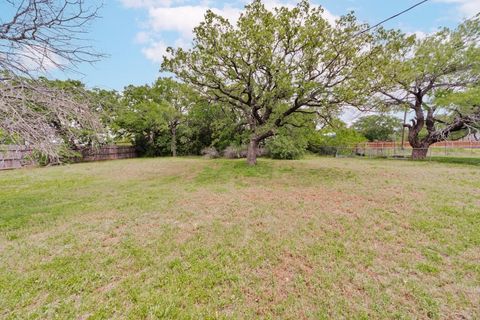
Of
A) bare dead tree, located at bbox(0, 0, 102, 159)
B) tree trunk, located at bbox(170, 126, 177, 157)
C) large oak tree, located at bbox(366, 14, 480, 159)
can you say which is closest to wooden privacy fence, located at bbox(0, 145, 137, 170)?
tree trunk, located at bbox(170, 126, 177, 157)

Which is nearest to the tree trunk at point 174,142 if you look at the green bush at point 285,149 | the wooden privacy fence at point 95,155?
the wooden privacy fence at point 95,155

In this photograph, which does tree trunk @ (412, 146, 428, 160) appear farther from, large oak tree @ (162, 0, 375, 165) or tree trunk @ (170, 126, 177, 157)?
tree trunk @ (170, 126, 177, 157)

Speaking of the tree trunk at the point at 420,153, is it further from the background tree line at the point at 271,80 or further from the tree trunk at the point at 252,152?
the tree trunk at the point at 252,152

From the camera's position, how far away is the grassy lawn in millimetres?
1785

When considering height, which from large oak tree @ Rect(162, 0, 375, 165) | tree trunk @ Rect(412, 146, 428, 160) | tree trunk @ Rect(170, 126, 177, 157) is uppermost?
large oak tree @ Rect(162, 0, 375, 165)

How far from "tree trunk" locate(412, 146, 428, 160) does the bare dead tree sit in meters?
17.0

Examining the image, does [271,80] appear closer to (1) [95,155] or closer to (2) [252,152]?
(2) [252,152]

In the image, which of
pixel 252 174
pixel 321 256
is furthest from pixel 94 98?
pixel 252 174

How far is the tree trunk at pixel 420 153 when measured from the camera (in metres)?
13.0

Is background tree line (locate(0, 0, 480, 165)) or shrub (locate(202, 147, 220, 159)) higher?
background tree line (locate(0, 0, 480, 165))

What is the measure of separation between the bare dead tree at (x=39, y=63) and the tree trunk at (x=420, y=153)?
17021 millimetres

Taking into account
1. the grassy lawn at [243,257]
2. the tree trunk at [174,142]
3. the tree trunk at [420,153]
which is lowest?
the grassy lawn at [243,257]

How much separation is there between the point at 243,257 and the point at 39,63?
3216mm

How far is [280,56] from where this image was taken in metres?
7.73
